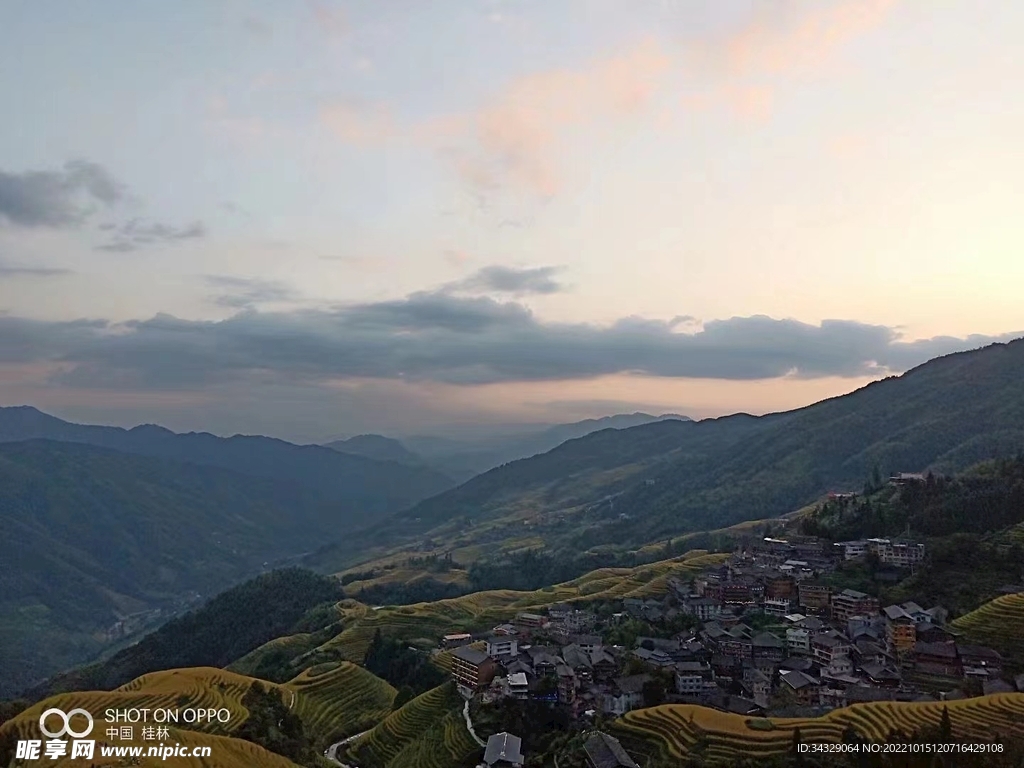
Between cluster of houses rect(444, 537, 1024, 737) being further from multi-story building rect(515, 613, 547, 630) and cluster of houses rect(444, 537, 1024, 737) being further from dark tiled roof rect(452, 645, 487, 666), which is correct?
multi-story building rect(515, 613, 547, 630)

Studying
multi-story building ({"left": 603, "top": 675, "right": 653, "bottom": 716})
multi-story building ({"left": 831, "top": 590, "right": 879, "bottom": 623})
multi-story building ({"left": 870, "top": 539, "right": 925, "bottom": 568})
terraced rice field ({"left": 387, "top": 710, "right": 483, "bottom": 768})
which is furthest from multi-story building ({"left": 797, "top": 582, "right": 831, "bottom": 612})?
terraced rice field ({"left": 387, "top": 710, "right": 483, "bottom": 768})

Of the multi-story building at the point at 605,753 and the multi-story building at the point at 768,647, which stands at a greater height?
the multi-story building at the point at 605,753

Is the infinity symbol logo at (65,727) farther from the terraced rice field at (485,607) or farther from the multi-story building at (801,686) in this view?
the terraced rice field at (485,607)

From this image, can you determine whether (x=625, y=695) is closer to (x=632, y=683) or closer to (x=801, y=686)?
(x=632, y=683)

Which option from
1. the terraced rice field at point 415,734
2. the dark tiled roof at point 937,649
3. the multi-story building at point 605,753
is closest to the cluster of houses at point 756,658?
the dark tiled roof at point 937,649

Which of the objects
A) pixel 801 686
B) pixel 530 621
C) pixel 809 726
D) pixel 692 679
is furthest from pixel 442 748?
pixel 530 621

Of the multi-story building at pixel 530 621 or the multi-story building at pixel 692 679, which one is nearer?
the multi-story building at pixel 692 679
